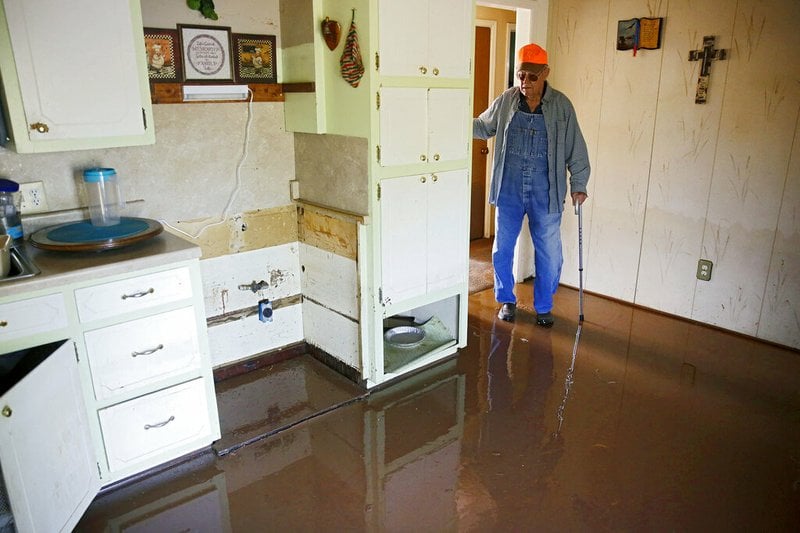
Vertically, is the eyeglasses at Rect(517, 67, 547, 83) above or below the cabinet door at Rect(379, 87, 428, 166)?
above

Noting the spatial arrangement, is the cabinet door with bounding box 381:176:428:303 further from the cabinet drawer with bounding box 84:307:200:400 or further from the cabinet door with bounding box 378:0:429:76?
the cabinet drawer with bounding box 84:307:200:400

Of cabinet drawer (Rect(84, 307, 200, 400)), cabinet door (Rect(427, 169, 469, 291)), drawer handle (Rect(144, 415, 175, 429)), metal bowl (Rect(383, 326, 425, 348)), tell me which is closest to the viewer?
cabinet drawer (Rect(84, 307, 200, 400))

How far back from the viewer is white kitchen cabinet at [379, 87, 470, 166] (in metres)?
2.69

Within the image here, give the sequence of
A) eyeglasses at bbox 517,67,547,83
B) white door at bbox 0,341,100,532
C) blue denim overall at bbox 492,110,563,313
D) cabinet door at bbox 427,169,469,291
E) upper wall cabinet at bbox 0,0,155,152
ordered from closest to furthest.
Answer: white door at bbox 0,341,100,532, upper wall cabinet at bbox 0,0,155,152, cabinet door at bbox 427,169,469,291, eyeglasses at bbox 517,67,547,83, blue denim overall at bbox 492,110,563,313

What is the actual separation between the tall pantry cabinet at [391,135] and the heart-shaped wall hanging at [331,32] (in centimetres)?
3

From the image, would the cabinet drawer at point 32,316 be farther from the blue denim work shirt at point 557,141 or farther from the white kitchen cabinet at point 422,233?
the blue denim work shirt at point 557,141

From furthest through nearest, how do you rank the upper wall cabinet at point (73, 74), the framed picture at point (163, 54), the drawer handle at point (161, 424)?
1. the framed picture at point (163, 54)
2. the drawer handle at point (161, 424)
3. the upper wall cabinet at point (73, 74)

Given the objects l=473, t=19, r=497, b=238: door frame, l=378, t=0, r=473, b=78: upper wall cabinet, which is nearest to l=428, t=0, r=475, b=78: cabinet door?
l=378, t=0, r=473, b=78: upper wall cabinet

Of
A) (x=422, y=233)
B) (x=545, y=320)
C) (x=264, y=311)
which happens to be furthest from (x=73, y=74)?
(x=545, y=320)

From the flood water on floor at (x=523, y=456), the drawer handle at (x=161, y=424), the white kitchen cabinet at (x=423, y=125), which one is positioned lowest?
the flood water on floor at (x=523, y=456)

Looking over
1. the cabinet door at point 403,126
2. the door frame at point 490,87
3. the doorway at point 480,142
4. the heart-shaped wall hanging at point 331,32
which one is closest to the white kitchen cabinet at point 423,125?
the cabinet door at point 403,126

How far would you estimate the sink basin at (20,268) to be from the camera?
6.17 feet

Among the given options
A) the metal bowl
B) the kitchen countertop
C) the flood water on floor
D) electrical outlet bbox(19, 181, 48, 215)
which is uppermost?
electrical outlet bbox(19, 181, 48, 215)

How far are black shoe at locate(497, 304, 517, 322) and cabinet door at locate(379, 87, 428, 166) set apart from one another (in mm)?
1450
